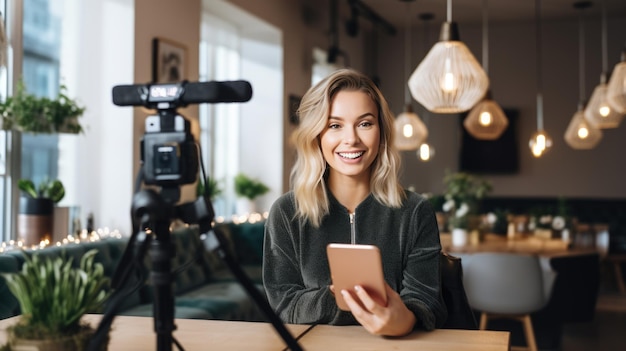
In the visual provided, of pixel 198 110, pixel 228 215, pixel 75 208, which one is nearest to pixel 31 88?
pixel 75 208

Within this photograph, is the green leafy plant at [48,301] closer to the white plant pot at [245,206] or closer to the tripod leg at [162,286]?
the tripod leg at [162,286]

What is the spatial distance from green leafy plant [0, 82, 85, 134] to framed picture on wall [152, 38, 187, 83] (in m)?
1.23

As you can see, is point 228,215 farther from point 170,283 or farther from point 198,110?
point 170,283

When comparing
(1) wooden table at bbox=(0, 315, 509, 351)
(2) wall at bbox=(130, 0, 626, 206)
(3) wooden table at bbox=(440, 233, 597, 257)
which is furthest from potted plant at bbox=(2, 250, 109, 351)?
(2) wall at bbox=(130, 0, 626, 206)

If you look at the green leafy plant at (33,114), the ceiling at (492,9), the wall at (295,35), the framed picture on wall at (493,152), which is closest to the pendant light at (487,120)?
the wall at (295,35)

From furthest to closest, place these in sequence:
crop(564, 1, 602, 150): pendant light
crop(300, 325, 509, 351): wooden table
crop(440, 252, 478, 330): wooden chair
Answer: crop(564, 1, 602, 150): pendant light, crop(440, 252, 478, 330): wooden chair, crop(300, 325, 509, 351): wooden table

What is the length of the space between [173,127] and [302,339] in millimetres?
610

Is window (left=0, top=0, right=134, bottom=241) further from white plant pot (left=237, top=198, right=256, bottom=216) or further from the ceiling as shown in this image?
the ceiling

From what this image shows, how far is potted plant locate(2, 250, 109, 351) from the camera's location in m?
1.03

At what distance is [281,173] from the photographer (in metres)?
7.16

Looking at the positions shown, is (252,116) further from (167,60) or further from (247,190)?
(167,60)

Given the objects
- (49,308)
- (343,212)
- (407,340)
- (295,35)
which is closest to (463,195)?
(295,35)

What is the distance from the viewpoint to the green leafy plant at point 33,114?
349cm

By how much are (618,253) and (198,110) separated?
516 cm
